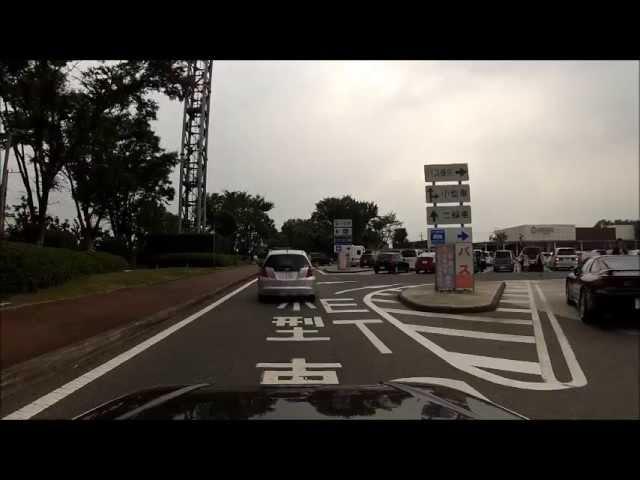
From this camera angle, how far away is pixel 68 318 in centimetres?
762

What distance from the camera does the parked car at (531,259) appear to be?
27.0m

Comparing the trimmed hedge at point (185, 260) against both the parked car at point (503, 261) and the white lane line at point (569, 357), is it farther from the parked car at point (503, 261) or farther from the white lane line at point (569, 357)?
the white lane line at point (569, 357)

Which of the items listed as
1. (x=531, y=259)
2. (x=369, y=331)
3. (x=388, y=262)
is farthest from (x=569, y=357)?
(x=531, y=259)

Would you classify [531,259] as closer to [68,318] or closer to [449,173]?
[449,173]

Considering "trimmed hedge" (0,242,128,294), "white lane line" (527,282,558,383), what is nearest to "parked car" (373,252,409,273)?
"white lane line" (527,282,558,383)

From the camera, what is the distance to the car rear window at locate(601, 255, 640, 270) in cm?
728

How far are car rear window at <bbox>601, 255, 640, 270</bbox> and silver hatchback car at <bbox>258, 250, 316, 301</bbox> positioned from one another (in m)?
6.85

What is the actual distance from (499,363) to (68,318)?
686 centimetres

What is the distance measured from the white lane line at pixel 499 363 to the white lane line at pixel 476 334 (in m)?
1.36

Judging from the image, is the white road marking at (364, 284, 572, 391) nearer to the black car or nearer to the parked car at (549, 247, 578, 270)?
the black car

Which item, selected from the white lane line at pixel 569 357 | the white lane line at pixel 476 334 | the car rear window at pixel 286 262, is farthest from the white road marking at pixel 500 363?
the car rear window at pixel 286 262
